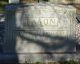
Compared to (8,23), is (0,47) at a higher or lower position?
lower

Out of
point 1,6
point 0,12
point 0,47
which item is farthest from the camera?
point 1,6

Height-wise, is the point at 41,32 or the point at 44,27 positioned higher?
the point at 44,27

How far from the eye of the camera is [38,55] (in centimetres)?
711

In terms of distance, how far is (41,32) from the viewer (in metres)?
7.11

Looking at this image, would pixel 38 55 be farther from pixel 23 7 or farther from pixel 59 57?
pixel 23 7

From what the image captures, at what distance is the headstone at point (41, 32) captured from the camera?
23.1 feet

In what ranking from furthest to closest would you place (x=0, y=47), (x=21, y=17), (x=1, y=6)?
(x=1, y=6)
(x=0, y=47)
(x=21, y=17)

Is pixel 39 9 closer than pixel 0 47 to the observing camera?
Yes

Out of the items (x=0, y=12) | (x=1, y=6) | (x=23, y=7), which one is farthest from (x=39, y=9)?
(x=1, y=6)

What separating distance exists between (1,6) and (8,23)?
8.24 m

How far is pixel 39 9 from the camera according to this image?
704 centimetres

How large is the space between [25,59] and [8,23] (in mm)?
861

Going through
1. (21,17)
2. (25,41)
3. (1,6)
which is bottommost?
(1,6)

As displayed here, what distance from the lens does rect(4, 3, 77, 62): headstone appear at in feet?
23.1
